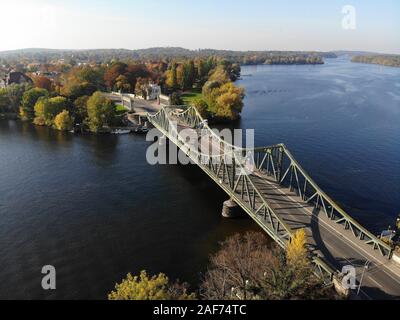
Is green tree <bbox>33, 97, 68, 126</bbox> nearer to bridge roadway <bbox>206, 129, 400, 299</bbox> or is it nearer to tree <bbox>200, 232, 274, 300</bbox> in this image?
bridge roadway <bbox>206, 129, 400, 299</bbox>

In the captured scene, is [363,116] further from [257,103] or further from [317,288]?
[317,288]

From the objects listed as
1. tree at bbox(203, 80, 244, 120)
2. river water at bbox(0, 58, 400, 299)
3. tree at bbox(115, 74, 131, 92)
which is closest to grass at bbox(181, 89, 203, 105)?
tree at bbox(203, 80, 244, 120)

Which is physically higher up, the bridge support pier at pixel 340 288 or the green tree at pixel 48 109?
the green tree at pixel 48 109

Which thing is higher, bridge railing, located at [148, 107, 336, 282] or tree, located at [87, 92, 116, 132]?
tree, located at [87, 92, 116, 132]

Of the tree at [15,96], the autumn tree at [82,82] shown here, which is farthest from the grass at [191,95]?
the tree at [15,96]

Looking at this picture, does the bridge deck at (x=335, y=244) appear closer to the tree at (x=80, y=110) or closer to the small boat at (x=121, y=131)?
the small boat at (x=121, y=131)
